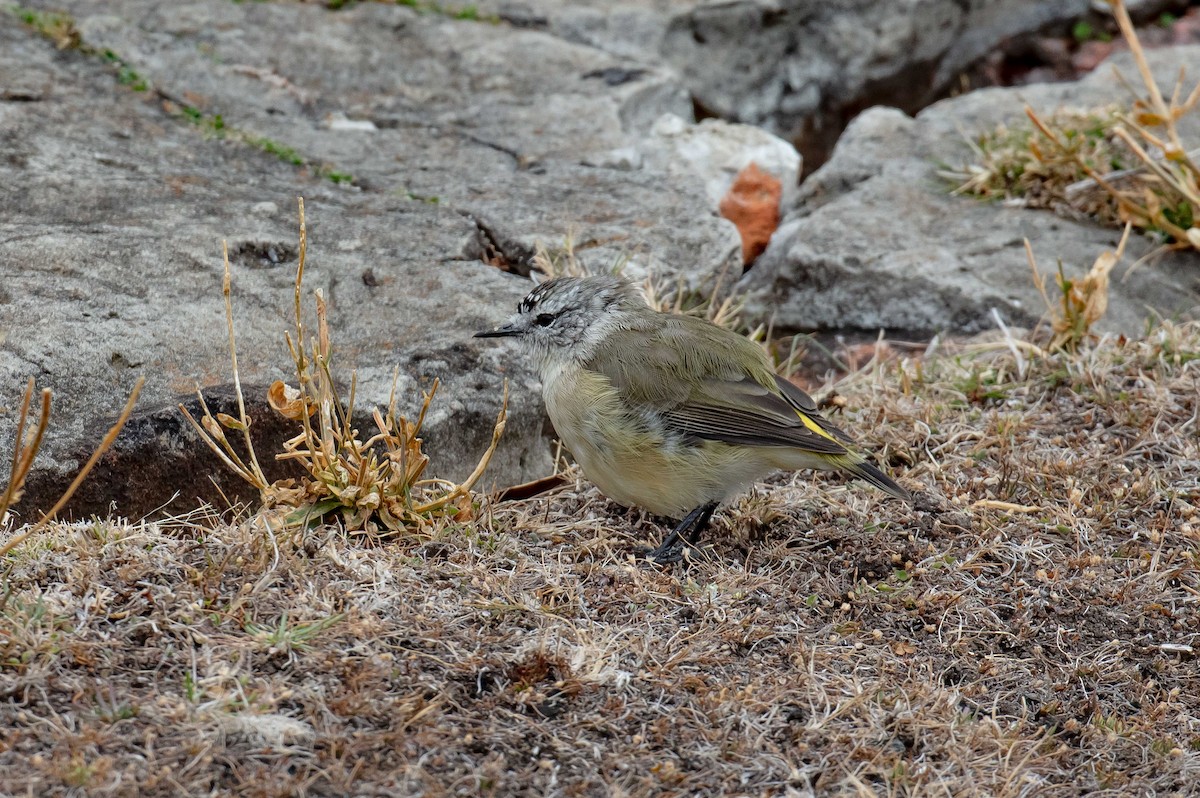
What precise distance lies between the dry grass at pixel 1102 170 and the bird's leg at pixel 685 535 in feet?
9.88

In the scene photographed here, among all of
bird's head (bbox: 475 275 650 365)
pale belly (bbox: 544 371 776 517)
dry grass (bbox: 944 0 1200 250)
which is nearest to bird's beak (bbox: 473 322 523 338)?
bird's head (bbox: 475 275 650 365)

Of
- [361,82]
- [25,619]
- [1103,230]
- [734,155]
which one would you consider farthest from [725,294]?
[25,619]

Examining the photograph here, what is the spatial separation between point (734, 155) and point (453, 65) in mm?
1807

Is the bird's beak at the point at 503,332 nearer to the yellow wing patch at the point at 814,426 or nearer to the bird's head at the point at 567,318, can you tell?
the bird's head at the point at 567,318

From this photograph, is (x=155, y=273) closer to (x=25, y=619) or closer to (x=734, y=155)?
(x=25, y=619)

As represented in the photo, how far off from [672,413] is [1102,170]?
363 centimetres

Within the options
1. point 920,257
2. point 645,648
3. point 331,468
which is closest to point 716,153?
point 920,257

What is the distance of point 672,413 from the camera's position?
4.48 metres

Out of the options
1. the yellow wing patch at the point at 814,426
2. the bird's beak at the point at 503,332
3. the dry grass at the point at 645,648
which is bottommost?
the dry grass at the point at 645,648

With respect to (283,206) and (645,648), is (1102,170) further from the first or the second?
(645,648)

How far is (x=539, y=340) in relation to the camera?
16.0 feet

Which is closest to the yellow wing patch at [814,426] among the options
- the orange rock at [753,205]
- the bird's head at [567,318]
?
the bird's head at [567,318]

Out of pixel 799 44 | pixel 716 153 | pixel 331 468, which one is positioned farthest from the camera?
pixel 799 44

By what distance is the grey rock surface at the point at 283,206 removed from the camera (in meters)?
4.50
